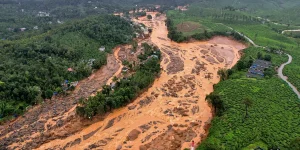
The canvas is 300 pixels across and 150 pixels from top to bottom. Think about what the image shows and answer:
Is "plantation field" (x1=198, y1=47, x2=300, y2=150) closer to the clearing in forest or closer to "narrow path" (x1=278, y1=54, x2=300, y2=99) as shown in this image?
"narrow path" (x1=278, y1=54, x2=300, y2=99)

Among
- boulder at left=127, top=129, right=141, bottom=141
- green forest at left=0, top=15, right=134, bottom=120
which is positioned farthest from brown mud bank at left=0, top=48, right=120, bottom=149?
boulder at left=127, top=129, right=141, bottom=141

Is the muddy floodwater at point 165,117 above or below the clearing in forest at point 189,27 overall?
below

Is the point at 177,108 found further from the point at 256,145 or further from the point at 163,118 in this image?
the point at 256,145

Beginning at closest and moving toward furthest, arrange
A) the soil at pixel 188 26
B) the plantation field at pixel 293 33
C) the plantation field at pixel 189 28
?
the plantation field at pixel 293 33 → the plantation field at pixel 189 28 → the soil at pixel 188 26

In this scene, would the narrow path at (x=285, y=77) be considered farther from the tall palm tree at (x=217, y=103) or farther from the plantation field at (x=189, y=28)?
the plantation field at (x=189, y=28)

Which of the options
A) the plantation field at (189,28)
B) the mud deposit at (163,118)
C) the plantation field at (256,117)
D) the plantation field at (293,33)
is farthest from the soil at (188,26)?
the plantation field at (256,117)

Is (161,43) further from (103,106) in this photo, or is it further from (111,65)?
(103,106)

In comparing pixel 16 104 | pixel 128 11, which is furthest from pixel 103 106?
pixel 128 11
